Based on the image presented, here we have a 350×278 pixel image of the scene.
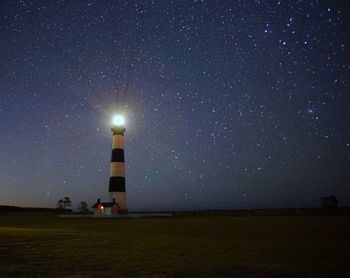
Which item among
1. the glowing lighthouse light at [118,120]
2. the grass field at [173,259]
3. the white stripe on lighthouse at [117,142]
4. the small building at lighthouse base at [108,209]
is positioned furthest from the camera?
the glowing lighthouse light at [118,120]

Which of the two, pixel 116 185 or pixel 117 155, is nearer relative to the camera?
pixel 116 185

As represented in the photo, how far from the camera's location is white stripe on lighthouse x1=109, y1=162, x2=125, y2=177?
5094cm

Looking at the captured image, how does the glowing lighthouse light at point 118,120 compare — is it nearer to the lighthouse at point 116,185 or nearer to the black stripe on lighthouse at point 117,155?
the lighthouse at point 116,185

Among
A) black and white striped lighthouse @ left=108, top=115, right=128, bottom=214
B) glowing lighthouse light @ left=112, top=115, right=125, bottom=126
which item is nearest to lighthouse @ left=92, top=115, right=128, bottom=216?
black and white striped lighthouse @ left=108, top=115, right=128, bottom=214

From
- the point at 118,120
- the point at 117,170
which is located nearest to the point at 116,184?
the point at 117,170

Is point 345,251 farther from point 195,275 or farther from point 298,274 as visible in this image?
point 195,275

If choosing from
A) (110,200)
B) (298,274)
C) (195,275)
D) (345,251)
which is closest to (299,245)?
(345,251)

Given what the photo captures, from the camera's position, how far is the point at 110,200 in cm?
5138

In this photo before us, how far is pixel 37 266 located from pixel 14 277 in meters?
1.43

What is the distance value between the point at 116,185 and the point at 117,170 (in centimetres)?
199

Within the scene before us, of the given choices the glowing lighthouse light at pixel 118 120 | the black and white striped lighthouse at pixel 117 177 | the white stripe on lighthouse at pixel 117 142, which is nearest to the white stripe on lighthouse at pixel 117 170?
the black and white striped lighthouse at pixel 117 177

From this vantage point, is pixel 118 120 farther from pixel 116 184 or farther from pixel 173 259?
pixel 173 259

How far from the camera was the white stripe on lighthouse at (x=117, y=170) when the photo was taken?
50938 millimetres

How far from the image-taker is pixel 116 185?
167 feet
